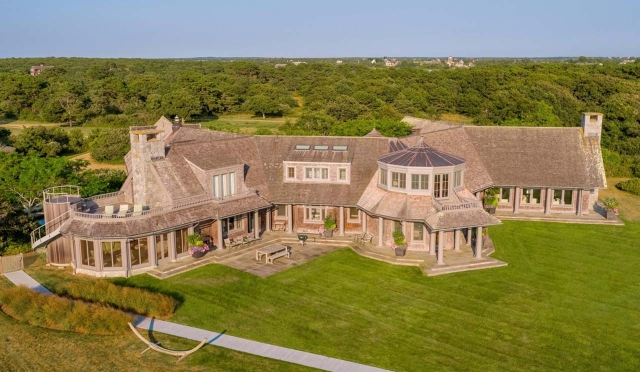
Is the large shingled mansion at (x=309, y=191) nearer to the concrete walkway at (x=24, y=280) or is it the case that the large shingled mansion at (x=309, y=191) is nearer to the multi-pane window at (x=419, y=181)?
the multi-pane window at (x=419, y=181)

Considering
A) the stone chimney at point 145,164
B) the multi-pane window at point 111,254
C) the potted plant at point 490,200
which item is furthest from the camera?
the potted plant at point 490,200

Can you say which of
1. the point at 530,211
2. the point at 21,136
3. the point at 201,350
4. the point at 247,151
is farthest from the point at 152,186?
the point at 21,136

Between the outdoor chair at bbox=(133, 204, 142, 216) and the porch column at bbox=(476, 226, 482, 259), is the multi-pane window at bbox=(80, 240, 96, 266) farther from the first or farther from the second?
the porch column at bbox=(476, 226, 482, 259)

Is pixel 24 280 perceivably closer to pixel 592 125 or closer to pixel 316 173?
pixel 316 173

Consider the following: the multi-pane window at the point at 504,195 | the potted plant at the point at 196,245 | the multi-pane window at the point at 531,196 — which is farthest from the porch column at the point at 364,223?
the multi-pane window at the point at 531,196

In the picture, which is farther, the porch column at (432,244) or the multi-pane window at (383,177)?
the multi-pane window at (383,177)

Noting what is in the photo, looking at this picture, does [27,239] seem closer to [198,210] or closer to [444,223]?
[198,210]

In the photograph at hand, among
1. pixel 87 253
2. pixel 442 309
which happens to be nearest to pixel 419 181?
pixel 442 309
